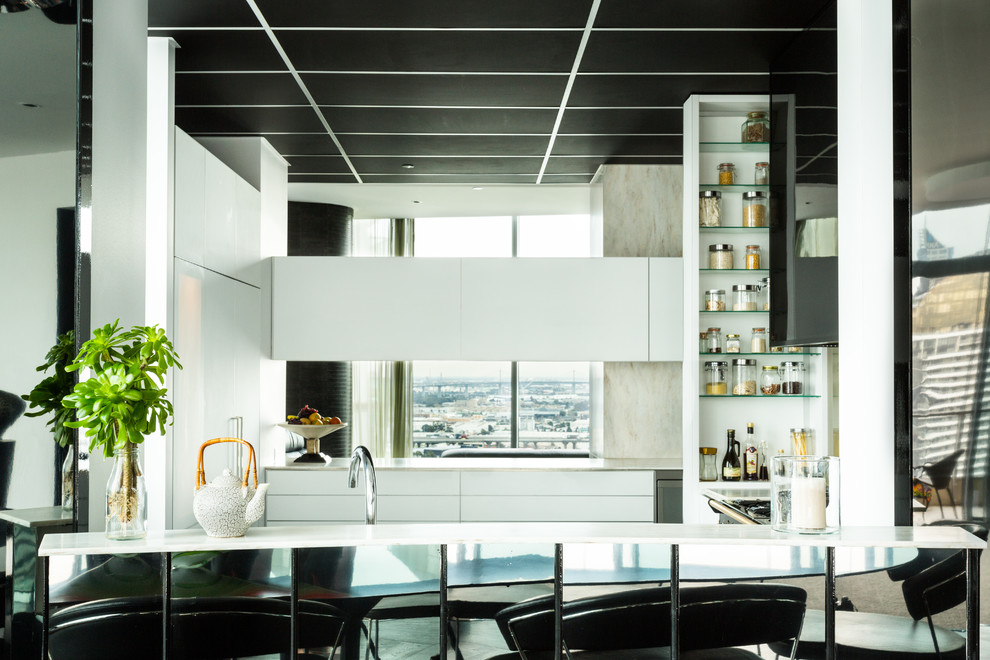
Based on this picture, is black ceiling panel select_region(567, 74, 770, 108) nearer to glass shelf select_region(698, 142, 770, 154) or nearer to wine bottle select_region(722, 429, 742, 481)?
glass shelf select_region(698, 142, 770, 154)

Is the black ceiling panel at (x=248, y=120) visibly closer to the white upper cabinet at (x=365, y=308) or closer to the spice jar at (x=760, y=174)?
the white upper cabinet at (x=365, y=308)

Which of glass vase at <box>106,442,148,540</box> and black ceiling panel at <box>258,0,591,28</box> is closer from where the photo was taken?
glass vase at <box>106,442,148,540</box>

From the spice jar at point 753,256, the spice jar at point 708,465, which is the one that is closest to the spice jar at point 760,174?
the spice jar at point 753,256

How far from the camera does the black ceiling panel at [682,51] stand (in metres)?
2.93

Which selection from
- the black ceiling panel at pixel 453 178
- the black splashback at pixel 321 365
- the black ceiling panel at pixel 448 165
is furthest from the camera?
the black splashback at pixel 321 365

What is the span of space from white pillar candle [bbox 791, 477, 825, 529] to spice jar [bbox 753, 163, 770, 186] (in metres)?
2.26

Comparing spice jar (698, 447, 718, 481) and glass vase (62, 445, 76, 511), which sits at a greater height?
glass vase (62, 445, 76, 511)

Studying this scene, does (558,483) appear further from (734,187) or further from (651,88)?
(651,88)

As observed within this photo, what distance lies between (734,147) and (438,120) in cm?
132

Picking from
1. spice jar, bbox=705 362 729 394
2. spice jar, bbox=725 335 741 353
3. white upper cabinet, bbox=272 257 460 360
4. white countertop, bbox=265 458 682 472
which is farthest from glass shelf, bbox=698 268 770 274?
white upper cabinet, bbox=272 257 460 360

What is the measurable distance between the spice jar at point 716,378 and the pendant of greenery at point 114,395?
2531 mm

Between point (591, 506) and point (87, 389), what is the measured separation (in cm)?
294

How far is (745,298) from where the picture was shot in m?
3.82

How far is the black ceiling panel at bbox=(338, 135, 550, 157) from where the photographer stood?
418 cm
